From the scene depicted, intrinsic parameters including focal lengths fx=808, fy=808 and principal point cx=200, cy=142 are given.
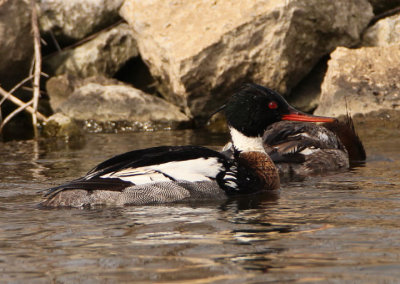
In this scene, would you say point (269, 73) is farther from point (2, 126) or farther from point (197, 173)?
point (197, 173)

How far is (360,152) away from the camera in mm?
9297

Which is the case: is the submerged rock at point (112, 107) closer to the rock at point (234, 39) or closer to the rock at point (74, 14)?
the rock at point (234, 39)

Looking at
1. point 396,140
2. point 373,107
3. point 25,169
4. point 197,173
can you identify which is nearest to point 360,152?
point 396,140

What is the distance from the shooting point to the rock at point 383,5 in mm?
13531

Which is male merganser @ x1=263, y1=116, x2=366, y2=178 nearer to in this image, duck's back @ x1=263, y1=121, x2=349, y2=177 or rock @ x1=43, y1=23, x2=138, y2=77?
duck's back @ x1=263, y1=121, x2=349, y2=177

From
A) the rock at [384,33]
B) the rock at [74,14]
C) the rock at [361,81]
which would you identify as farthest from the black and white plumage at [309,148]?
the rock at [74,14]

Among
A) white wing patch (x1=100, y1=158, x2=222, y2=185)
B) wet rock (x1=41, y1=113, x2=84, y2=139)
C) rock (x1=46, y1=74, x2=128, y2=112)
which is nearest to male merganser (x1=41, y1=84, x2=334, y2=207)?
white wing patch (x1=100, y1=158, x2=222, y2=185)

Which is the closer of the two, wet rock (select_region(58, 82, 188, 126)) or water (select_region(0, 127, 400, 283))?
water (select_region(0, 127, 400, 283))

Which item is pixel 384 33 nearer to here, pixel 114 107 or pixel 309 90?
pixel 309 90

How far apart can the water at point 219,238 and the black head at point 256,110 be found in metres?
0.65

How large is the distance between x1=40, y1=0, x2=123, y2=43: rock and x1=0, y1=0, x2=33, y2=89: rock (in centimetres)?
46

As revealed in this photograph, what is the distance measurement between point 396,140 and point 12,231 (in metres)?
6.10

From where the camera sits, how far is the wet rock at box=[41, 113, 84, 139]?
39.1 feet

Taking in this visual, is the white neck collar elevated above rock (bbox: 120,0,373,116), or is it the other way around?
rock (bbox: 120,0,373,116)
